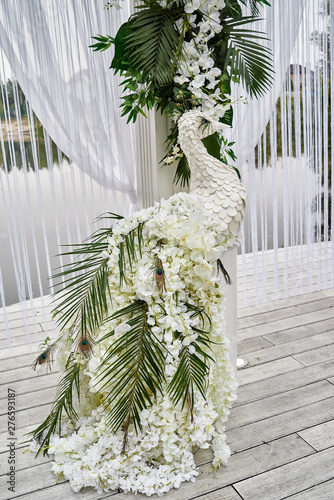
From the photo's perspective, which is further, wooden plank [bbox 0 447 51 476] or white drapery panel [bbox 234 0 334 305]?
white drapery panel [bbox 234 0 334 305]

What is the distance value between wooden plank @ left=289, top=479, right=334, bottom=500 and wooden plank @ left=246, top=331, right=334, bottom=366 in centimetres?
81

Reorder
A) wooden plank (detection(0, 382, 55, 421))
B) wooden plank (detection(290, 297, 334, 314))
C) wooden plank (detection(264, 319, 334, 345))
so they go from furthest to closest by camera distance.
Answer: wooden plank (detection(290, 297, 334, 314))
wooden plank (detection(264, 319, 334, 345))
wooden plank (detection(0, 382, 55, 421))

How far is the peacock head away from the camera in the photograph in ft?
6.05

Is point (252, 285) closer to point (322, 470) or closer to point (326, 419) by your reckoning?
point (326, 419)

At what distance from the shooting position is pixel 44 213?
103 inches

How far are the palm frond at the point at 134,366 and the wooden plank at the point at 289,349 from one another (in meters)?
0.91

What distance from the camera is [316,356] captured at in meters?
2.48

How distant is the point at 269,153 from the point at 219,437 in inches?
68.4

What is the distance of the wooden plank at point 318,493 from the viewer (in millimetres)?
1621

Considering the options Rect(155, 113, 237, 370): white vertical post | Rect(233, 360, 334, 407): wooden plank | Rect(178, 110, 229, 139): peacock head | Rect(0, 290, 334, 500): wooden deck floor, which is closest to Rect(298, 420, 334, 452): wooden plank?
Rect(0, 290, 334, 500): wooden deck floor

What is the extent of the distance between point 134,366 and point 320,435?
764mm

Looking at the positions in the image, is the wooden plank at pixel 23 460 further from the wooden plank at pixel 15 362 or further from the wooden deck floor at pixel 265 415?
the wooden plank at pixel 15 362

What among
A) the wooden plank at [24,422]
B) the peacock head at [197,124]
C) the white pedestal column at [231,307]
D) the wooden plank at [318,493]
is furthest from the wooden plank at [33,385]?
the peacock head at [197,124]

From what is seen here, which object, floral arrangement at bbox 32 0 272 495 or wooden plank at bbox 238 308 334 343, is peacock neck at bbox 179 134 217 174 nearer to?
floral arrangement at bbox 32 0 272 495
